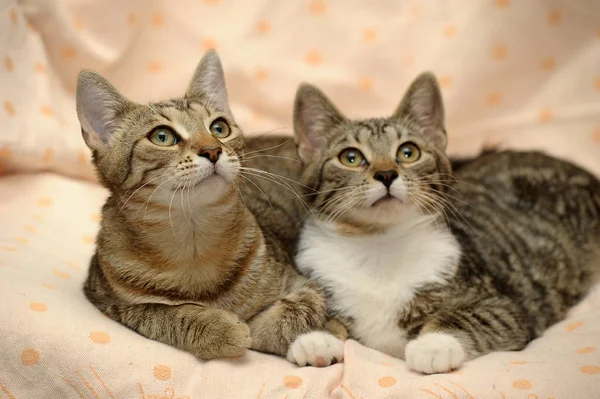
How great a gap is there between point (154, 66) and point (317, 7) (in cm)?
92

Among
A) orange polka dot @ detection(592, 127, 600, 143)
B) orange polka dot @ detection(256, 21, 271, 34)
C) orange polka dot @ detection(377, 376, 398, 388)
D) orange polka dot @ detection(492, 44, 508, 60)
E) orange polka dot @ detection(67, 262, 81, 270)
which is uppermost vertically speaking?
orange polka dot @ detection(492, 44, 508, 60)

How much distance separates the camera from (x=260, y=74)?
328 centimetres

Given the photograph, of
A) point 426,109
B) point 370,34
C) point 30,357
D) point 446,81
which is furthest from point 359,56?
point 30,357

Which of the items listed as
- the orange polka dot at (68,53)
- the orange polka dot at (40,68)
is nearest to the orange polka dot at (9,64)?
the orange polka dot at (40,68)

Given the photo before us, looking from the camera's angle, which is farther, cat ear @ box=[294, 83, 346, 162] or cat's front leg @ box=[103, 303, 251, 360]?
cat ear @ box=[294, 83, 346, 162]

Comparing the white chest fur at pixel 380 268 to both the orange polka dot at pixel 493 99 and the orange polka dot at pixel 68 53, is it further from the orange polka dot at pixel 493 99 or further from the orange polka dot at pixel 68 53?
the orange polka dot at pixel 68 53

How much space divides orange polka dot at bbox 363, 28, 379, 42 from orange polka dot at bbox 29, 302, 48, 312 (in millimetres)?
2246

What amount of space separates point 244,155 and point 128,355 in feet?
2.25

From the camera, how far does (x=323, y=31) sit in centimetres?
339

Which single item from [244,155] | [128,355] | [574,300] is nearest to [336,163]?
[244,155]

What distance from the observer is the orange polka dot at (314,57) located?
3.38 meters

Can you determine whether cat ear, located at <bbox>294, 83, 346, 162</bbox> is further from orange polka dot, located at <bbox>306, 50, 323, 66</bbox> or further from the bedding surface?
orange polka dot, located at <bbox>306, 50, 323, 66</bbox>

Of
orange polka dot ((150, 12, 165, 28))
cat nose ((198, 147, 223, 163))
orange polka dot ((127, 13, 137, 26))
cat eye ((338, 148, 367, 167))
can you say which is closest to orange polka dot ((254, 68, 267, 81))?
orange polka dot ((150, 12, 165, 28))

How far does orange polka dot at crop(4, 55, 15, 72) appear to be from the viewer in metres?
2.90
